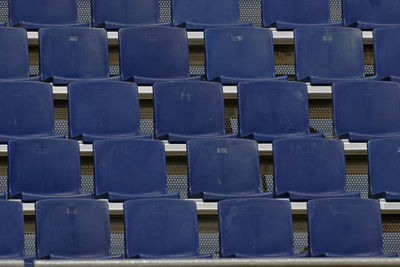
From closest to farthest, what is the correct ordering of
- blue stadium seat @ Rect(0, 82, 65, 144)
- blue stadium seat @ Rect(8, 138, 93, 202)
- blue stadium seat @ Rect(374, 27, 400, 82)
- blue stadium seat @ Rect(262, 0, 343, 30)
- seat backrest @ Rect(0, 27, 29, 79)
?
1. blue stadium seat @ Rect(8, 138, 93, 202)
2. blue stadium seat @ Rect(0, 82, 65, 144)
3. seat backrest @ Rect(0, 27, 29, 79)
4. blue stadium seat @ Rect(374, 27, 400, 82)
5. blue stadium seat @ Rect(262, 0, 343, 30)

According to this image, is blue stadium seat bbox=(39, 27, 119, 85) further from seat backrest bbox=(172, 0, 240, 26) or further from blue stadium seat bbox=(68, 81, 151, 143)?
seat backrest bbox=(172, 0, 240, 26)

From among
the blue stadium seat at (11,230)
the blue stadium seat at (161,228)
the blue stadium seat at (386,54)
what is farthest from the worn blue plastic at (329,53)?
the blue stadium seat at (11,230)

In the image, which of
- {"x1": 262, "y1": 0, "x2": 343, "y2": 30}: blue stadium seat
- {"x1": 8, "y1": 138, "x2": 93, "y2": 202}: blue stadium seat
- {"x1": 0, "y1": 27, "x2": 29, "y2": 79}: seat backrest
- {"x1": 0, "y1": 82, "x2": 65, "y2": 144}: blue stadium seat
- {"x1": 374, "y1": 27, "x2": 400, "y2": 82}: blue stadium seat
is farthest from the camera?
{"x1": 262, "y1": 0, "x2": 343, "y2": 30}: blue stadium seat

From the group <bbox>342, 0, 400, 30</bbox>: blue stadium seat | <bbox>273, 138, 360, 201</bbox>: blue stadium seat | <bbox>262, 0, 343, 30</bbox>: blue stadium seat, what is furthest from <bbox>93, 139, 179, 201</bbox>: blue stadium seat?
<bbox>342, 0, 400, 30</bbox>: blue stadium seat

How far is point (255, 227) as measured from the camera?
66.2 inches

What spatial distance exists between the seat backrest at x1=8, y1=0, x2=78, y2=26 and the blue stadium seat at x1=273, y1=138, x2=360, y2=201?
0.66 meters

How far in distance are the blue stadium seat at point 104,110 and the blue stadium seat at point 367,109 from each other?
41cm

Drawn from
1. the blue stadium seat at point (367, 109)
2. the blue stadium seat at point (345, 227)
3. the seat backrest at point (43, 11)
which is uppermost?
the seat backrest at point (43, 11)

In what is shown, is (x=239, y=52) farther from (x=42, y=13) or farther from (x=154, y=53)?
(x=42, y=13)

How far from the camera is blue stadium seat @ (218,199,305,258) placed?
5.45 feet

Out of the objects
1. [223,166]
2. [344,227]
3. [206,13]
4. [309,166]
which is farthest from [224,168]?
[206,13]

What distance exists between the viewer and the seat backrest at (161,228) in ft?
5.40

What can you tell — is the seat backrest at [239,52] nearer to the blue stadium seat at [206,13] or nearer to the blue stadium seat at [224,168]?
the blue stadium seat at [206,13]

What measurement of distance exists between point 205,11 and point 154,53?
0.74 feet
